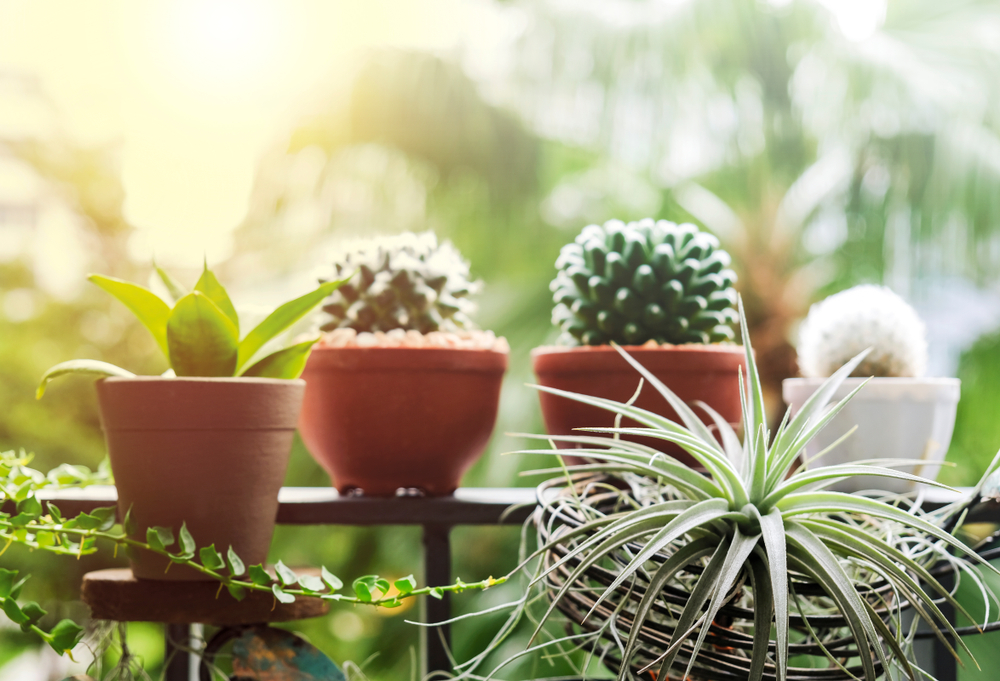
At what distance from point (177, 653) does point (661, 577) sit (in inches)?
18.3

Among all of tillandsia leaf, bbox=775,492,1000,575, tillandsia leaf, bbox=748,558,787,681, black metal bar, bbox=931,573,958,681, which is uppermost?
tillandsia leaf, bbox=775,492,1000,575

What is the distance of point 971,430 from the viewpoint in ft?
7.56

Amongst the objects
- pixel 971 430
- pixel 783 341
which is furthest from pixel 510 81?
pixel 971 430

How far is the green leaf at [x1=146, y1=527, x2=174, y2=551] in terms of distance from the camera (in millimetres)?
455

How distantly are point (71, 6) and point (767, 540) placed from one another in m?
5.59

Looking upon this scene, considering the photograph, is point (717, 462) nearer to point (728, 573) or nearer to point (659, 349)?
point (728, 573)

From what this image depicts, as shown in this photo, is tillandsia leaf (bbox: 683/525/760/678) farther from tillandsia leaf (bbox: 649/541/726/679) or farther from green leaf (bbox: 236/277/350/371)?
green leaf (bbox: 236/277/350/371)

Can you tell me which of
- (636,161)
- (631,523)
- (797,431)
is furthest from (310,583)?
(636,161)

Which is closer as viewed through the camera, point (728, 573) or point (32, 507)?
point (728, 573)

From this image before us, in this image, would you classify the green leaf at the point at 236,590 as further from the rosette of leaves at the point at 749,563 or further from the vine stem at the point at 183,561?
the rosette of leaves at the point at 749,563

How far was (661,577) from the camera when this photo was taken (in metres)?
0.36

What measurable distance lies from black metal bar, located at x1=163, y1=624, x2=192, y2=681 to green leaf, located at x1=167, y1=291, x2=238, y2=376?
0.82ft

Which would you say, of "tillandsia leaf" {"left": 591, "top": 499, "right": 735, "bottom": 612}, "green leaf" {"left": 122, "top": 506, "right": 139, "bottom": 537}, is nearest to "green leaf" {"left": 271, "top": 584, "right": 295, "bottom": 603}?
"green leaf" {"left": 122, "top": 506, "right": 139, "bottom": 537}

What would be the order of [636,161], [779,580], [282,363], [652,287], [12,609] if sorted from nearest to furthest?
[779,580]
[12,609]
[282,363]
[652,287]
[636,161]
